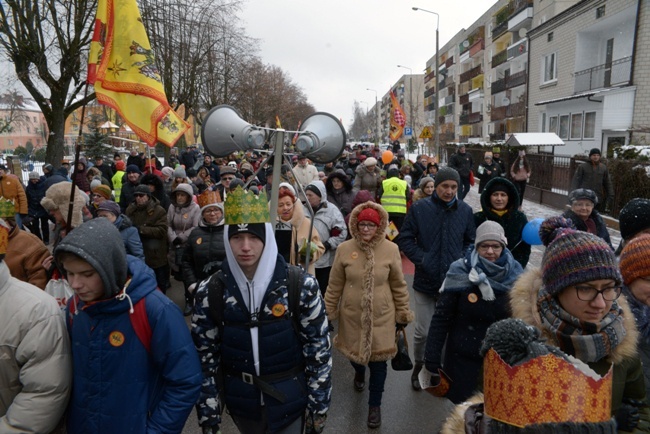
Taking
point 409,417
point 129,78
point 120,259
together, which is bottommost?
point 409,417

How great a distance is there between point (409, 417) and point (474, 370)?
1.28m

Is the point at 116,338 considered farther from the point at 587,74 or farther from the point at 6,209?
the point at 587,74

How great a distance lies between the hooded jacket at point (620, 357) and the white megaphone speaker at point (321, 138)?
6.35 feet

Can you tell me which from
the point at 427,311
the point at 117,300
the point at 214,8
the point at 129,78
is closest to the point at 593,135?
the point at 214,8

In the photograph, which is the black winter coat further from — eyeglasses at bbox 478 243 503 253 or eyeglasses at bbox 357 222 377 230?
eyeglasses at bbox 478 243 503 253

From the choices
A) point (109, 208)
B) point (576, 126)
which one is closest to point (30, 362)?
point (109, 208)

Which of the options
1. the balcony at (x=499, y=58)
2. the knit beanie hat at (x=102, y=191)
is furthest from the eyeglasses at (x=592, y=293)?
the balcony at (x=499, y=58)

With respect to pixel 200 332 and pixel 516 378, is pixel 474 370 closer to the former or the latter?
pixel 200 332

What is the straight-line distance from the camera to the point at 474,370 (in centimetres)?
302

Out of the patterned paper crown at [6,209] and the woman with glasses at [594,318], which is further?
the patterned paper crown at [6,209]

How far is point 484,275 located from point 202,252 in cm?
300

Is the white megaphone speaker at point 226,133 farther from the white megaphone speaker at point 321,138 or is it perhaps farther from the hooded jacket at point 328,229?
the hooded jacket at point 328,229

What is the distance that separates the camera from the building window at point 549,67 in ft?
89.4

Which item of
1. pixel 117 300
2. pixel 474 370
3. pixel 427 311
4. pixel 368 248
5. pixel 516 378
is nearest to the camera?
pixel 516 378
